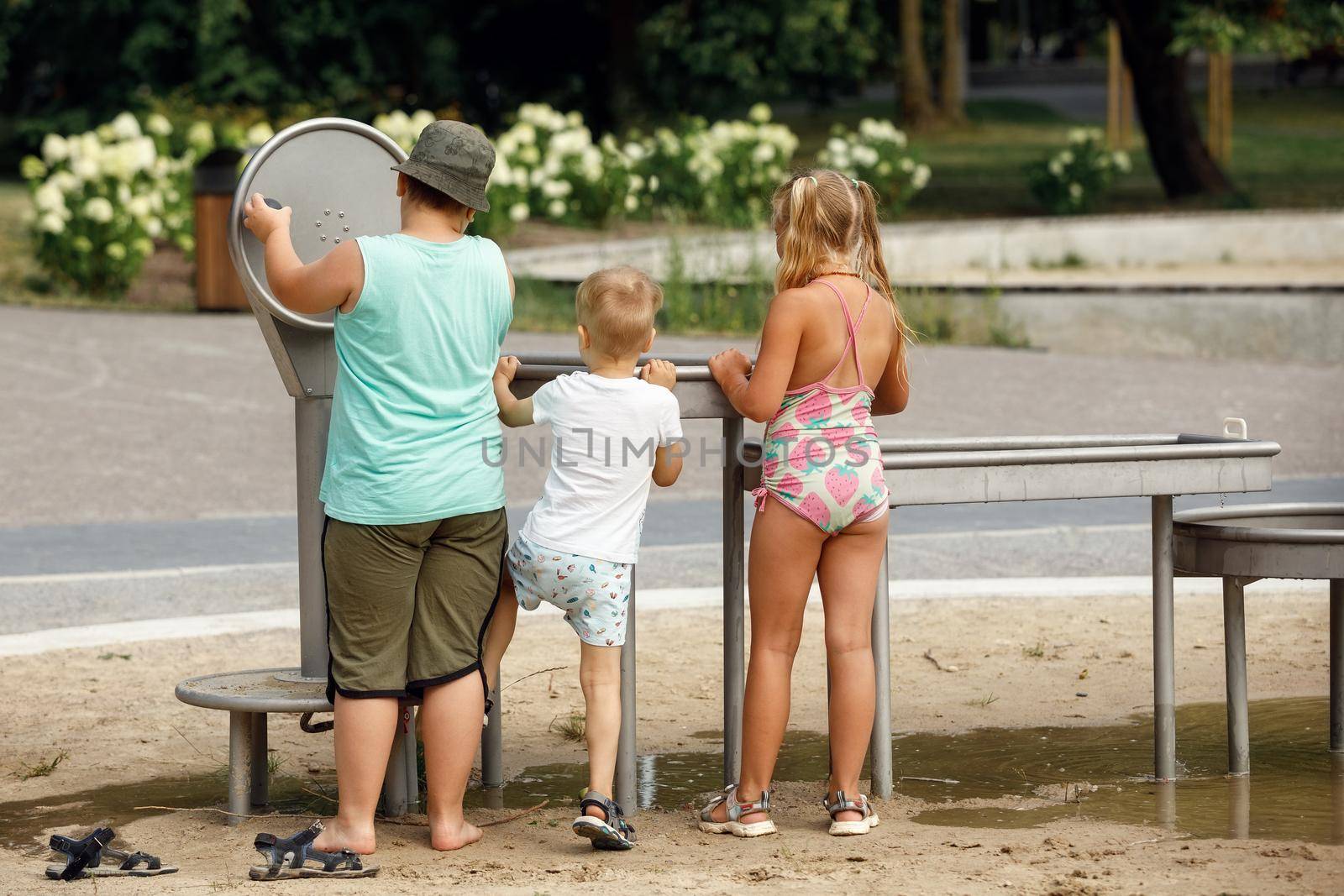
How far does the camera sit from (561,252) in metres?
17.4

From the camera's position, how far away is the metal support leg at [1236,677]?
15.4 ft

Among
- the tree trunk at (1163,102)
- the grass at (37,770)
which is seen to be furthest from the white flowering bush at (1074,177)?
the grass at (37,770)

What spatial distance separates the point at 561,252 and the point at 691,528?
30.3 feet

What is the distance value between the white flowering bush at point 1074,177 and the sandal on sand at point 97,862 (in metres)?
22.6

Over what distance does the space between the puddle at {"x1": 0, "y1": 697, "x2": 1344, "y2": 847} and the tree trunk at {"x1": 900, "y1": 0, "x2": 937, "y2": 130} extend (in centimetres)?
3581

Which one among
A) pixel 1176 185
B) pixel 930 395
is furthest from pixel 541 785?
pixel 1176 185

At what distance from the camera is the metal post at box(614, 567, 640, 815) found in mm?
4270

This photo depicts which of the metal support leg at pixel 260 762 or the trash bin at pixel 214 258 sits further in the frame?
the trash bin at pixel 214 258

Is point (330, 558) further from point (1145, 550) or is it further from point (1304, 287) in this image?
point (1304, 287)

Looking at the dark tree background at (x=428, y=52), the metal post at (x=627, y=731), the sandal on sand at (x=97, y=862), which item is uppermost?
the dark tree background at (x=428, y=52)

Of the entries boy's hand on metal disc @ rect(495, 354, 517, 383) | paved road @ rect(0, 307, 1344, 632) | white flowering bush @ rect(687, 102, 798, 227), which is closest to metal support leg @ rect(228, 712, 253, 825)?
boy's hand on metal disc @ rect(495, 354, 517, 383)

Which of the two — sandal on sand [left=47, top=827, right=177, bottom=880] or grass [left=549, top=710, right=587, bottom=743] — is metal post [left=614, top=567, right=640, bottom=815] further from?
sandal on sand [left=47, top=827, right=177, bottom=880]

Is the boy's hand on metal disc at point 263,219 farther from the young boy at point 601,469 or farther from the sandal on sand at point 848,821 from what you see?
the sandal on sand at point 848,821

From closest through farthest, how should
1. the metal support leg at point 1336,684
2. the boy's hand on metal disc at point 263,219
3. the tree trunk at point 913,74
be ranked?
1. the boy's hand on metal disc at point 263,219
2. the metal support leg at point 1336,684
3. the tree trunk at point 913,74
